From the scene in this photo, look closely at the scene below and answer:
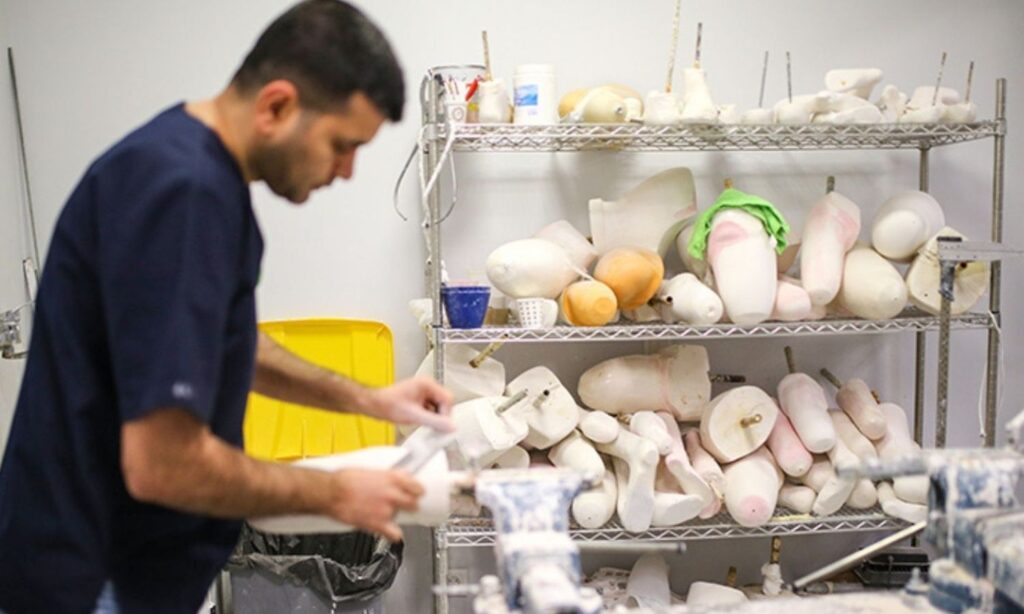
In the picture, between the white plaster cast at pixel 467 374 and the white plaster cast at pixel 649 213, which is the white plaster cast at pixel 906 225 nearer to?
the white plaster cast at pixel 649 213

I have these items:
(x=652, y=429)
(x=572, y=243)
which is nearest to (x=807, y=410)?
(x=652, y=429)

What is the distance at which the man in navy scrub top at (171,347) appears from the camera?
1.08 metres

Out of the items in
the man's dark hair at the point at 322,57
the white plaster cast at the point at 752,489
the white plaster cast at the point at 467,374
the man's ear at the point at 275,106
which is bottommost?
the white plaster cast at the point at 752,489

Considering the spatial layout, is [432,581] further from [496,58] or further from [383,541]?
[496,58]

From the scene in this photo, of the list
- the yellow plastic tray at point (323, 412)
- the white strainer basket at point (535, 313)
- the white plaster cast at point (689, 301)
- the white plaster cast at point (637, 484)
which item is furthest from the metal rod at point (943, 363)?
the yellow plastic tray at point (323, 412)

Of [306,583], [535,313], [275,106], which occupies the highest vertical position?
[275,106]

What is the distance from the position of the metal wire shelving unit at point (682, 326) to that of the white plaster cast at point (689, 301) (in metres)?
0.04

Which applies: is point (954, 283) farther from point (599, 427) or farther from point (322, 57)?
point (322, 57)

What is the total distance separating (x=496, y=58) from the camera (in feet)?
9.02

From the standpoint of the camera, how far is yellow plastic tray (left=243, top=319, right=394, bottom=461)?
2.65 meters

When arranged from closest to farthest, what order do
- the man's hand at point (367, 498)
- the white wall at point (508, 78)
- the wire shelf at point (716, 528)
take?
1. the man's hand at point (367, 498)
2. the wire shelf at point (716, 528)
3. the white wall at point (508, 78)

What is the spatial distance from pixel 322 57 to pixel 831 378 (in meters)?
2.12

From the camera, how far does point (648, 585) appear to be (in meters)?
2.64

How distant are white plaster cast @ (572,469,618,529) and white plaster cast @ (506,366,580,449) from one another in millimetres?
A: 178
